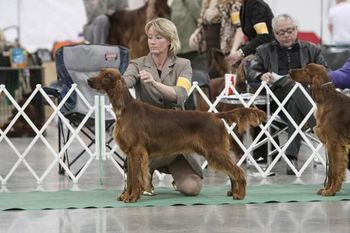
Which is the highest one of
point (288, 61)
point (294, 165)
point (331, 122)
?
point (288, 61)

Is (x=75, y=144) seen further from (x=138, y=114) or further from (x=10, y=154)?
(x=138, y=114)

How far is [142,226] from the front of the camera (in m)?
4.70

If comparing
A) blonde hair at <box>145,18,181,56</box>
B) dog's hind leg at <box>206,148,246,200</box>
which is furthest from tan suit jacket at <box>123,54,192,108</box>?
dog's hind leg at <box>206,148,246,200</box>

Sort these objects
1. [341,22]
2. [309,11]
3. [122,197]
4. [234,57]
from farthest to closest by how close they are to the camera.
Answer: [309,11]
[341,22]
[234,57]
[122,197]

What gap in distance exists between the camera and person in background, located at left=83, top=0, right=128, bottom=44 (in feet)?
A: 33.8

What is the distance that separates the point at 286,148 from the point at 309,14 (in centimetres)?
611

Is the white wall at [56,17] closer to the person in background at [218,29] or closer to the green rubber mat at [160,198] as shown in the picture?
the person in background at [218,29]

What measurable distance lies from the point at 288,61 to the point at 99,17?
13.5 feet

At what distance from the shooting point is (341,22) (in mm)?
10477

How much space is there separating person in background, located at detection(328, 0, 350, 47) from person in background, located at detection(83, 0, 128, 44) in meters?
2.27

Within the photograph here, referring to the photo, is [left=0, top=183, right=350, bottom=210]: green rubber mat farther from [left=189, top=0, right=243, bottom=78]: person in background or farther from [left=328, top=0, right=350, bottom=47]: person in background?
[left=328, top=0, right=350, bottom=47]: person in background

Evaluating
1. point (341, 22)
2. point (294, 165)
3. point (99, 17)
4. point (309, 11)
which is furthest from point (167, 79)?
point (309, 11)

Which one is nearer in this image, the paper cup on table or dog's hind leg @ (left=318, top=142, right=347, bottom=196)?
dog's hind leg @ (left=318, top=142, right=347, bottom=196)

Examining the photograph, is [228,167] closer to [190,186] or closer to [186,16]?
[190,186]
